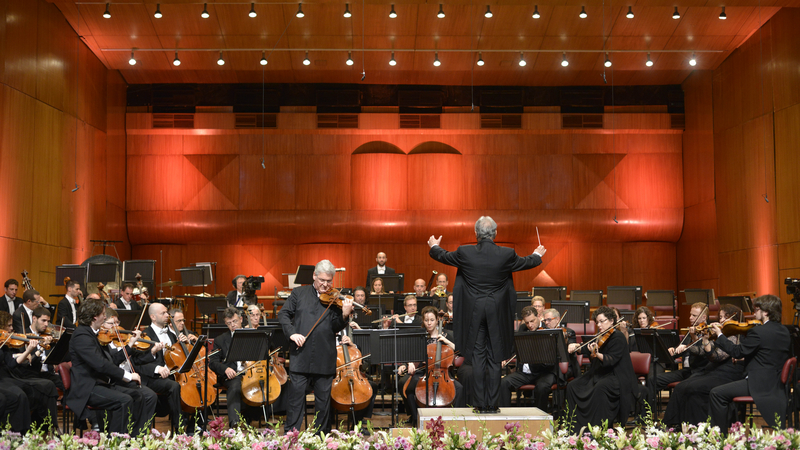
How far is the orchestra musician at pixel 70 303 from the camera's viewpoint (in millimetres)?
8023

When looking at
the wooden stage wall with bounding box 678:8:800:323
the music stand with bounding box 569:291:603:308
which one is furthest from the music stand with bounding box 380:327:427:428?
the wooden stage wall with bounding box 678:8:800:323

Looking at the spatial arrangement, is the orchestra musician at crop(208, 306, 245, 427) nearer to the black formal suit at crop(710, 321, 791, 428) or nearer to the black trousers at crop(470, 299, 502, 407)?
the black trousers at crop(470, 299, 502, 407)

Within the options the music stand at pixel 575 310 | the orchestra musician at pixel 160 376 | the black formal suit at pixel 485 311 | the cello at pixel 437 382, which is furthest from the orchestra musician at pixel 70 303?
the music stand at pixel 575 310

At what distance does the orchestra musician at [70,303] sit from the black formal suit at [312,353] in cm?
412

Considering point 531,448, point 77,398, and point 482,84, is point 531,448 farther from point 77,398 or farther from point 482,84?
point 482,84

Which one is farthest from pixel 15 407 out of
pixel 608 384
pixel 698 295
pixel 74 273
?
pixel 698 295

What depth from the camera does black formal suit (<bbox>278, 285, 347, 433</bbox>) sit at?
498cm

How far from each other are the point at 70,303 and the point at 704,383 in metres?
6.61

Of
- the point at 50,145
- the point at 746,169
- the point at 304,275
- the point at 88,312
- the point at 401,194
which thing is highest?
the point at 50,145

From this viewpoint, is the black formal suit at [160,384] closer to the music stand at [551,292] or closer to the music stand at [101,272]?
the music stand at [101,272]

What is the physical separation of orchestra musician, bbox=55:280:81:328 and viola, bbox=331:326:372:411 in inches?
146

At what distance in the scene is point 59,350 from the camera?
523 cm

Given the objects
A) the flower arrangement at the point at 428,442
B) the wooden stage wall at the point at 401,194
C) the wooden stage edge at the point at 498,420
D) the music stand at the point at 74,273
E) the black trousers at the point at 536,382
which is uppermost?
the wooden stage wall at the point at 401,194

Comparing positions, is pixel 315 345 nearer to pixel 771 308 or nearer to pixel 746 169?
pixel 771 308
